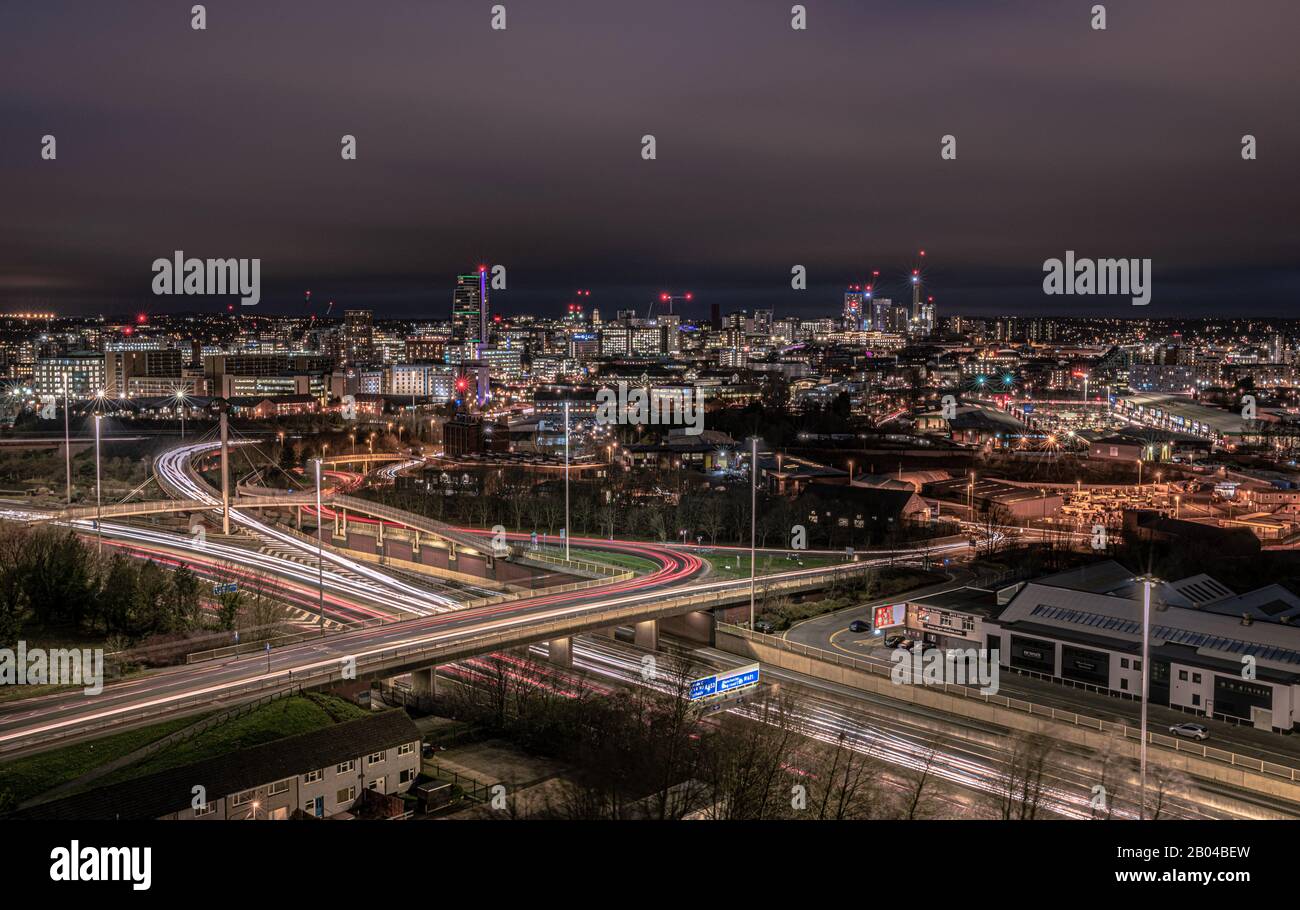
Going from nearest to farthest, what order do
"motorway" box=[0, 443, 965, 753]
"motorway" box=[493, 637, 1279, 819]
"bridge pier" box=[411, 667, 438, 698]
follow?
"motorway" box=[0, 443, 965, 753], "motorway" box=[493, 637, 1279, 819], "bridge pier" box=[411, 667, 438, 698]

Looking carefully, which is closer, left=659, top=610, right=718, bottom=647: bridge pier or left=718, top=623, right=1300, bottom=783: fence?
left=718, top=623, right=1300, bottom=783: fence

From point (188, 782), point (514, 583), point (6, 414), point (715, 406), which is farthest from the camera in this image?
point (715, 406)

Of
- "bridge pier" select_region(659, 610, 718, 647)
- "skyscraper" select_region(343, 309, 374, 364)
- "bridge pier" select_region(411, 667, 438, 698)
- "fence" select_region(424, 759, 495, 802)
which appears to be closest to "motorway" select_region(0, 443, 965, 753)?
"bridge pier" select_region(659, 610, 718, 647)

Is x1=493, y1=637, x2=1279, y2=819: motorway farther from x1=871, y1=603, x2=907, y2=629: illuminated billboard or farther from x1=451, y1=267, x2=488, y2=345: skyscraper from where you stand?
x1=451, y1=267, x2=488, y2=345: skyscraper

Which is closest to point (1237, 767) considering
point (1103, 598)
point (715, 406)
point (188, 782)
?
point (1103, 598)

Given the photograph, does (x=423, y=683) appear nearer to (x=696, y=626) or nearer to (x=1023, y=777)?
(x=696, y=626)
